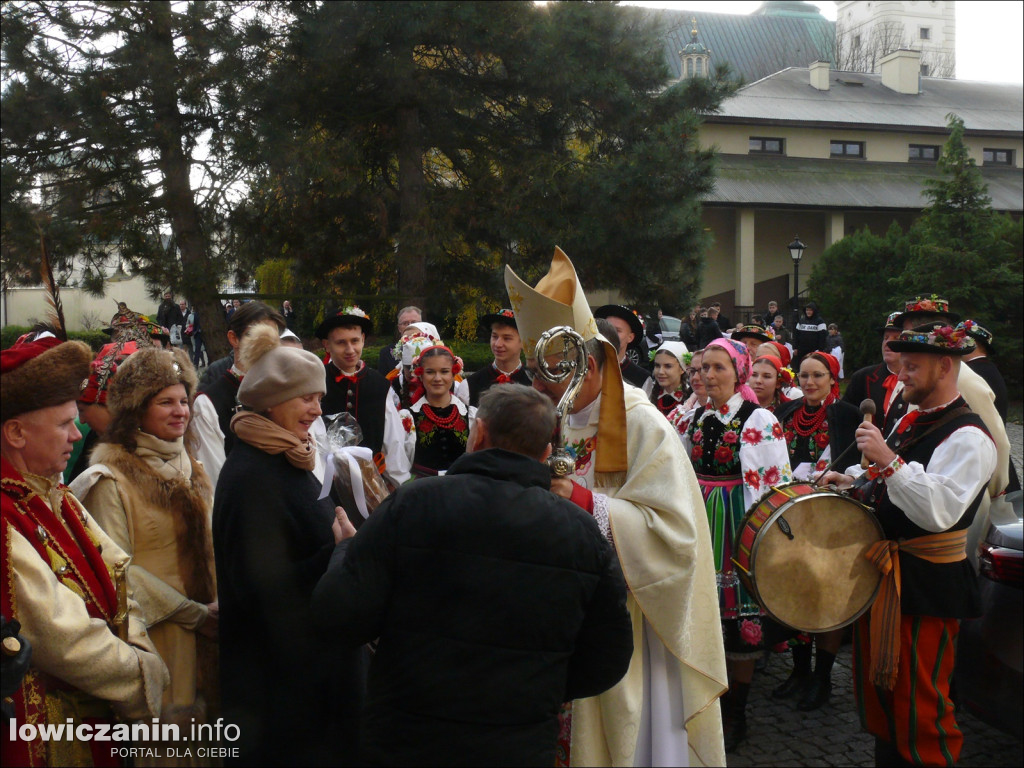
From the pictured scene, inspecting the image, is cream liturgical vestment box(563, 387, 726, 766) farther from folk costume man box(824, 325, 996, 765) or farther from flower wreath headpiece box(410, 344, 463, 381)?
flower wreath headpiece box(410, 344, 463, 381)

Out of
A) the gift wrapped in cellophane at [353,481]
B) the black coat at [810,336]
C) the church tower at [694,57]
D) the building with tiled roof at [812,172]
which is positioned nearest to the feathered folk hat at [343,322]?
the gift wrapped in cellophane at [353,481]

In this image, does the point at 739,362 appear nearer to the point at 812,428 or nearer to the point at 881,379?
the point at 812,428

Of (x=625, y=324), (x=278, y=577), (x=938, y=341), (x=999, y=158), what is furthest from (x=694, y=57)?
(x=278, y=577)

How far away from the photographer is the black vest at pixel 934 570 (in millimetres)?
3895

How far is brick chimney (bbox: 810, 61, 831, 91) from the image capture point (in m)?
39.8

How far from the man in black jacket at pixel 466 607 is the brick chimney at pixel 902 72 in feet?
144

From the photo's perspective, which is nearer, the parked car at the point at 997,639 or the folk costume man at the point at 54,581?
the folk costume man at the point at 54,581

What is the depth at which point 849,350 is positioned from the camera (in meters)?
25.2

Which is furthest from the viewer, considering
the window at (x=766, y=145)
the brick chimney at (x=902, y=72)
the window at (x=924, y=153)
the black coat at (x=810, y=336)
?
the brick chimney at (x=902, y=72)

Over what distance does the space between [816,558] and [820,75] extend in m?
40.3

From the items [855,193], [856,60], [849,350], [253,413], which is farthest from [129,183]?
[856,60]

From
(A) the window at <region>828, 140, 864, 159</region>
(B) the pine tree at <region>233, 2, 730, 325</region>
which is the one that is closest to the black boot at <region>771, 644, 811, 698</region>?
(B) the pine tree at <region>233, 2, 730, 325</region>

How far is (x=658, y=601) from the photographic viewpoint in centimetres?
294

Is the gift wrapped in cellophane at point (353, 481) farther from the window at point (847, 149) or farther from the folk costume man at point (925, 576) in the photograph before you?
the window at point (847, 149)
